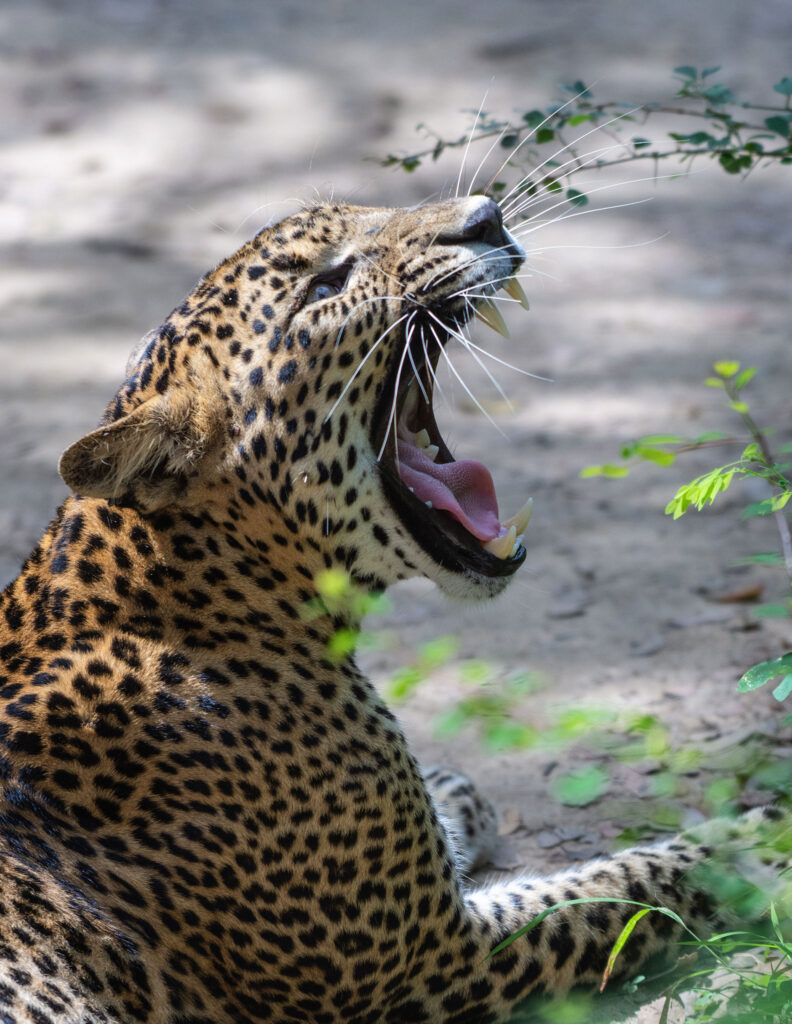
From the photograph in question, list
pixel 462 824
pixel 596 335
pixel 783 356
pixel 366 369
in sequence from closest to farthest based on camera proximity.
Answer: pixel 366 369
pixel 462 824
pixel 783 356
pixel 596 335

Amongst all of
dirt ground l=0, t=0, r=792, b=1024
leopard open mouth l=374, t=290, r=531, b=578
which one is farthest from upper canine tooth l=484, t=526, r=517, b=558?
dirt ground l=0, t=0, r=792, b=1024

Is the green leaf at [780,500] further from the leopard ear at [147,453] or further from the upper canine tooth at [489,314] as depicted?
the leopard ear at [147,453]

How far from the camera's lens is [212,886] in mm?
3623

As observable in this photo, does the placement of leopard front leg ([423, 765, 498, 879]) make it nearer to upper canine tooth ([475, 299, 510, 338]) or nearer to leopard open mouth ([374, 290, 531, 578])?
leopard open mouth ([374, 290, 531, 578])

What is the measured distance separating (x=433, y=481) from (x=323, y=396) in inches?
20.6

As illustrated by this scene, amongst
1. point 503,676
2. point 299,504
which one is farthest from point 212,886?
point 503,676

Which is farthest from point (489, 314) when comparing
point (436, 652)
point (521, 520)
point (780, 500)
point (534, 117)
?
point (436, 652)

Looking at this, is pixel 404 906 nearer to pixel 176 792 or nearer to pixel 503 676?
pixel 176 792

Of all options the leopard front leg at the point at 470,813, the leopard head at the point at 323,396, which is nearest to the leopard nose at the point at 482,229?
the leopard head at the point at 323,396

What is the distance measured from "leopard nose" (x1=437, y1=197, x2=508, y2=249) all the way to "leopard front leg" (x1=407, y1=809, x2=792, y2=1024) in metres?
1.98

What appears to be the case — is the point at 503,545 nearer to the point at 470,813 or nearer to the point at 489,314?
the point at 489,314

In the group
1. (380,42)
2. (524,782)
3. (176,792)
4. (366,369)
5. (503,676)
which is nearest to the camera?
(176,792)

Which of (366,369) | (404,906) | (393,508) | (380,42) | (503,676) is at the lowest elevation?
(404,906)

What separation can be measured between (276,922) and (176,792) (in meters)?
0.47
